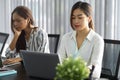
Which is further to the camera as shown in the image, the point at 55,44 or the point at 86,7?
the point at 55,44

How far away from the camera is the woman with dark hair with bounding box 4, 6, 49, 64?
2646 mm

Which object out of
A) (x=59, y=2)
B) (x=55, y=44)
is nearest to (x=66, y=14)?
(x=59, y=2)

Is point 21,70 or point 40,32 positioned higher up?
point 40,32

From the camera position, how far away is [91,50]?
7.52 feet

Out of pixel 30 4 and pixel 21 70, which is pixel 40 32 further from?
pixel 30 4

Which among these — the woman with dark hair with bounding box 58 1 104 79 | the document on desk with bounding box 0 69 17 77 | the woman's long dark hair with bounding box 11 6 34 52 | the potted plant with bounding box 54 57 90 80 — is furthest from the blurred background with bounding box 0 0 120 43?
the potted plant with bounding box 54 57 90 80

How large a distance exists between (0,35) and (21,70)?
1195mm

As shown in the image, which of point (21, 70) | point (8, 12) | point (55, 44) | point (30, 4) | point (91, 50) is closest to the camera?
point (21, 70)

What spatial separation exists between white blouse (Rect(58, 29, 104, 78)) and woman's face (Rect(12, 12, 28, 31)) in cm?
47

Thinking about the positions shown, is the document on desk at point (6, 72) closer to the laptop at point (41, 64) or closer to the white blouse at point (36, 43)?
the laptop at point (41, 64)

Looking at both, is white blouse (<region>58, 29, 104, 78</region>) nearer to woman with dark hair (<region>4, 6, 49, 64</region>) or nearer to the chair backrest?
woman with dark hair (<region>4, 6, 49, 64</region>)

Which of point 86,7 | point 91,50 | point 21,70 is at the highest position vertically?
point 86,7

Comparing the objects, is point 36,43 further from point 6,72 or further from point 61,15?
point 61,15

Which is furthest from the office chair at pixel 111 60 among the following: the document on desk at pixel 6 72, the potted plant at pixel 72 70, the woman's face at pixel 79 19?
the potted plant at pixel 72 70
